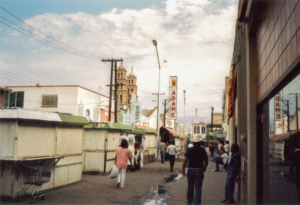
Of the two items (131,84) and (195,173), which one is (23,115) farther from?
(131,84)

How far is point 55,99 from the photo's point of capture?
4388cm

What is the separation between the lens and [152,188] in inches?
416

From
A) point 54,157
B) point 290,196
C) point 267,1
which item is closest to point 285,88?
point 290,196

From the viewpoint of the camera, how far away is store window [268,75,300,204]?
3332mm

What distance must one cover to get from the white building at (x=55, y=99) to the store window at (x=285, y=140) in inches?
1540

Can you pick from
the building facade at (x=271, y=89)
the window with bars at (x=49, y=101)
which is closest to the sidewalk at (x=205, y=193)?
the building facade at (x=271, y=89)

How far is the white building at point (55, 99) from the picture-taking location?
42.8 m

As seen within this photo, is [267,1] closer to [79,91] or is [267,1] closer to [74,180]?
[74,180]

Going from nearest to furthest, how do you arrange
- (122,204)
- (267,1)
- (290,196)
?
(290,196) < (267,1) < (122,204)

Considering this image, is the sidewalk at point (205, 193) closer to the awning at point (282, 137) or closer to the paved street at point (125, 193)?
the paved street at point (125, 193)

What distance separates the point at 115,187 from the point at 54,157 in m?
2.65

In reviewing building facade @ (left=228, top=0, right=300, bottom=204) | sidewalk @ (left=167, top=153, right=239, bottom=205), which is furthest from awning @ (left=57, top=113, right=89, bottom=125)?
building facade @ (left=228, top=0, right=300, bottom=204)

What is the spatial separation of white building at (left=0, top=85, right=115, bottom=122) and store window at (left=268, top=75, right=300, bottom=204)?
1540 inches

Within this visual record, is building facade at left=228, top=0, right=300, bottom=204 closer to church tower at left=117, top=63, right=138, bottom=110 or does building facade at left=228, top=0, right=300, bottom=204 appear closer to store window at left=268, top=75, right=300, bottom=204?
store window at left=268, top=75, right=300, bottom=204
